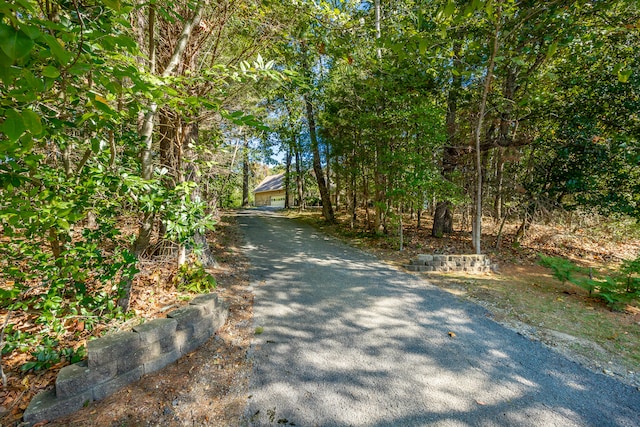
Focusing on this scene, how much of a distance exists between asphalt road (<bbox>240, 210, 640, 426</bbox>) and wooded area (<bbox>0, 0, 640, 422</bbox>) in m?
1.56

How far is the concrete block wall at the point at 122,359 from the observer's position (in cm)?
192

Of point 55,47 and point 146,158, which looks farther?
point 146,158

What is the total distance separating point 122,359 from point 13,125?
84.6 inches

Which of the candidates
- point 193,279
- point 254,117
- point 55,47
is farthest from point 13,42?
point 193,279

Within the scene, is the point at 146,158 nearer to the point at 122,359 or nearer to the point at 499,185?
the point at 122,359

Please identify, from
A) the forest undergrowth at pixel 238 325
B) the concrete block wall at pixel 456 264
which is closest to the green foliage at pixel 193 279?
the forest undergrowth at pixel 238 325

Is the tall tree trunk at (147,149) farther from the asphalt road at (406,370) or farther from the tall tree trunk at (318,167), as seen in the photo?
the tall tree trunk at (318,167)

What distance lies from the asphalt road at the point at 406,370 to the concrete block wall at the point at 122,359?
0.73 metres

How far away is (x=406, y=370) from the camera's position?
2.56 metres

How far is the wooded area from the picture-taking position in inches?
71.2

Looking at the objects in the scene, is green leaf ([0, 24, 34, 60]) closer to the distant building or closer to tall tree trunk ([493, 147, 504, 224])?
tall tree trunk ([493, 147, 504, 224])

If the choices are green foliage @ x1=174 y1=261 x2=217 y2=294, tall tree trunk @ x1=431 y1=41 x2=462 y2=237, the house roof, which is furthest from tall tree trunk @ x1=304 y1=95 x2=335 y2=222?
the house roof

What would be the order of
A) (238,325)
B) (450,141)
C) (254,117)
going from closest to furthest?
(254,117)
(238,325)
(450,141)

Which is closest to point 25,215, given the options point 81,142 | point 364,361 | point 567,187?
point 81,142
